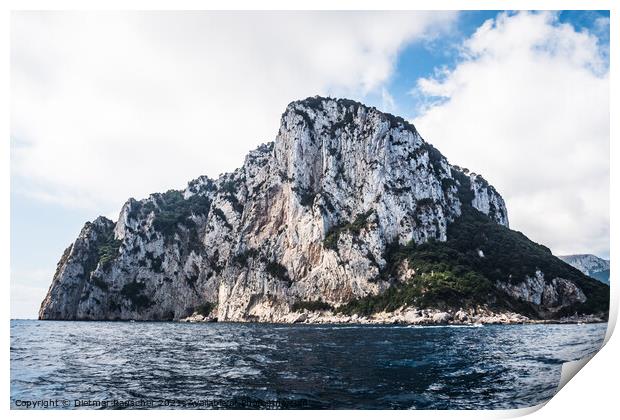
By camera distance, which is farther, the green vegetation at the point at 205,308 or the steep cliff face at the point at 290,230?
the green vegetation at the point at 205,308

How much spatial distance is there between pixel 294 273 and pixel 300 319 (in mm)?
13508

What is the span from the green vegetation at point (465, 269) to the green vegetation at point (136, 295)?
58035 millimetres

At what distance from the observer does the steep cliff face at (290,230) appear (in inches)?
3442

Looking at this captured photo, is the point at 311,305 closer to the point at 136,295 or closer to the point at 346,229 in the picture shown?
the point at 346,229

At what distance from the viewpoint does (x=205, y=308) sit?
108 metres

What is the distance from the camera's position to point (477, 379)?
1283 centimetres

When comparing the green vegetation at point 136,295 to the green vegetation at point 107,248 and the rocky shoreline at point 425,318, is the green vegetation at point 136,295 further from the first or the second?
the rocky shoreline at point 425,318

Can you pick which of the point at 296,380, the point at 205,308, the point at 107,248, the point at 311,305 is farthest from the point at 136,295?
the point at 296,380

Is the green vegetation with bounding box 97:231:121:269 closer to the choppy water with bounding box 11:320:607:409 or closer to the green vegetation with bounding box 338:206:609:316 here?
the green vegetation with bounding box 338:206:609:316

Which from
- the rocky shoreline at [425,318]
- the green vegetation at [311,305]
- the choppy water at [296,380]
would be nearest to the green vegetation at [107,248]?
the green vegetation at [311,305]

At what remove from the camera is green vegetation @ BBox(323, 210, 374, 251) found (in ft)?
286

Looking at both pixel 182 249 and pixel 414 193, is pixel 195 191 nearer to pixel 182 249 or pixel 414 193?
pixel 182 249

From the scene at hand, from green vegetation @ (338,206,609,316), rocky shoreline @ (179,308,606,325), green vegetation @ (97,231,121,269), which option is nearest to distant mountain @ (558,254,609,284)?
rocky shoreline @ (179,308,606,325)

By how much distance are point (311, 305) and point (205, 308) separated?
121 feet
